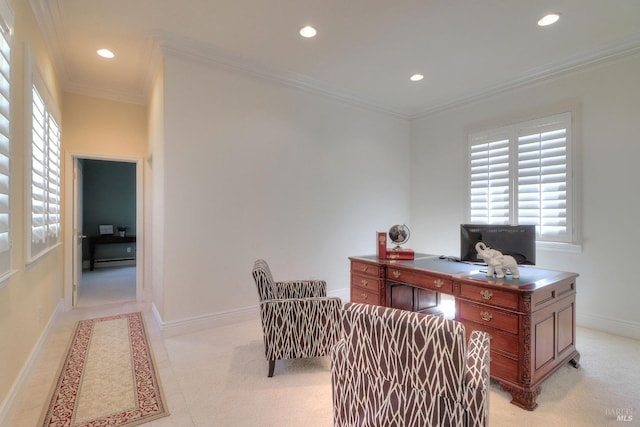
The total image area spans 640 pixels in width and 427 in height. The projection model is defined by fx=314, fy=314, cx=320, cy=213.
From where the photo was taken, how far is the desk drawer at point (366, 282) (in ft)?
9.91

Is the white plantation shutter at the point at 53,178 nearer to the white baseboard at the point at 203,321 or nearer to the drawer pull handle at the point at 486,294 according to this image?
the white baseboard at the point at 203,321

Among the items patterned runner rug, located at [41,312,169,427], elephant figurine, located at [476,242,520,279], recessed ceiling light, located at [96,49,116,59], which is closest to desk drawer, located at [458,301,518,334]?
elephant figurine, located at [476,242,520,279]

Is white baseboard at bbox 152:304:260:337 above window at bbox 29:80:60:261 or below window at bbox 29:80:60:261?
below

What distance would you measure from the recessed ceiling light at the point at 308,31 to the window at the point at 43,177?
92.3 inches

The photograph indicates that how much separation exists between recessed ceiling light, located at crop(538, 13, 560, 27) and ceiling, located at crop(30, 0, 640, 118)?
65 mm

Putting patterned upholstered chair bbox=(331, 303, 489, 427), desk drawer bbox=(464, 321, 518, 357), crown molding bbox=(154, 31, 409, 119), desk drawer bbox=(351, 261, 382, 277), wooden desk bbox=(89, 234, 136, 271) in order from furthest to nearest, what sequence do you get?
1. wooden desk bbox=(89, 234, 136, 271)
2. crown molding bbox=(154, 31, 409, 119)
3. desk drawer bbox=(351, 261, 382, 277)
4. desk drawer bbox=(464, 321, 518, 357)
5. patterned upholstered chair bbox=(331, 303, 489, 427)

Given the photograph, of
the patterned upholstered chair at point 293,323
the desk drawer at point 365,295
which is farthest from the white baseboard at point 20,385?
the desk drawer at point 365,295

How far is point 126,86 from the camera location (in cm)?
433

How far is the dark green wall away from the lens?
742 cm

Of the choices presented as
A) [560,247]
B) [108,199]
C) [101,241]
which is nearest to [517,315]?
[560,247]

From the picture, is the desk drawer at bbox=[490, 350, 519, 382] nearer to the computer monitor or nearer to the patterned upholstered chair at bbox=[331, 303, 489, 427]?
the computer monitor

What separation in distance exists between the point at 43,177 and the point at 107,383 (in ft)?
6.51

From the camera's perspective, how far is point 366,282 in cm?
313

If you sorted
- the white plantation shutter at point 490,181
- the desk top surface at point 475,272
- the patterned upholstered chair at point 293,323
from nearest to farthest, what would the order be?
the desk top surface at point 475,272 → the patterned upholstered chair at point 293,323 → the white plantation shutter at point 490,181
